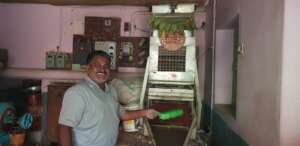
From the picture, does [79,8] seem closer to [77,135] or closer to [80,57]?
[80,57]

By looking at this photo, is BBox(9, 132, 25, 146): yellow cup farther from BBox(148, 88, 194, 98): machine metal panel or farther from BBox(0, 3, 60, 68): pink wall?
BBox(148, 88, 194, 98): machine metal panel

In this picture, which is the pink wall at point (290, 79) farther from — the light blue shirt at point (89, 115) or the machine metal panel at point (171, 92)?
the machine metal panel at point (171, 92)

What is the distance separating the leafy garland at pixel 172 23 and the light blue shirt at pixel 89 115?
2.79ft

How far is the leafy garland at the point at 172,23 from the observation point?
255 cm

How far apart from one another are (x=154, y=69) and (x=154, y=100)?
0.93ft

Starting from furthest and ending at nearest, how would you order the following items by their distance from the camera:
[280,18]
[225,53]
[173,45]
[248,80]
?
[225,53] → [173,45] → [248,80] → [280,18]

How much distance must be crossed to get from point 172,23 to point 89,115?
1137 millimetres

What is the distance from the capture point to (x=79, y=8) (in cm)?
377

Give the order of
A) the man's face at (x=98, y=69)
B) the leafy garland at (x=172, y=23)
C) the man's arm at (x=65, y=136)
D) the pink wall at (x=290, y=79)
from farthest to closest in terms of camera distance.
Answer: the leafy garland at (x=172, y=23), the man's face at (x=98, y=69), the man's arm at (x=65, y=136), the pink wall at (x=290, y=79)

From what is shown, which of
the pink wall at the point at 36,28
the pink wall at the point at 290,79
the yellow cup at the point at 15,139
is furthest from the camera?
the pink wall at the point at 36,28

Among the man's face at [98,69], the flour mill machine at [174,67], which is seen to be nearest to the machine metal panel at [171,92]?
the flour mill machine at [174,67]

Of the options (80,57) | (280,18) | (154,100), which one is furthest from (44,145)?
(280,18)

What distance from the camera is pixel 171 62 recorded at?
2605 millimetres

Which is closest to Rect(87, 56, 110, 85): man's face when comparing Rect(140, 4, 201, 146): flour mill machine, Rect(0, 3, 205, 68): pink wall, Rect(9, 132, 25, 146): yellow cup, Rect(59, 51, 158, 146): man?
Rect(59, 51, 158, 146): man
